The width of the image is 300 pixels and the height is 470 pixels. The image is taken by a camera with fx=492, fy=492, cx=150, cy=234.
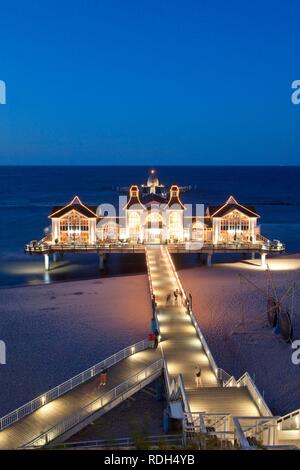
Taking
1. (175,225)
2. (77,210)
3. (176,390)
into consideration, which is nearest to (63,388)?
(176,390)

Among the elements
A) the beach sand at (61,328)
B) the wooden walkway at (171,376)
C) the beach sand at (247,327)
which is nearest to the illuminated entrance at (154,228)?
the beach sand at (247,327)

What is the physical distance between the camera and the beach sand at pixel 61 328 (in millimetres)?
20688

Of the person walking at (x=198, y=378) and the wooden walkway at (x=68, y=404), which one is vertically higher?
the person walking at (x=198, y=378)

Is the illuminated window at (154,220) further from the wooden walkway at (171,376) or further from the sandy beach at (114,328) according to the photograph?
the wooden walkway at (171,376)

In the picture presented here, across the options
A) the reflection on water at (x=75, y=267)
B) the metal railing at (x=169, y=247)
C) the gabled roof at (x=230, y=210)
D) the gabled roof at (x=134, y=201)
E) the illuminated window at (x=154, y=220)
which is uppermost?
the gabled roof at (x=134, y=201)

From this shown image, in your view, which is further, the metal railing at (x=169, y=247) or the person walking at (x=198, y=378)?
the metal railing at (x=169, y=247)

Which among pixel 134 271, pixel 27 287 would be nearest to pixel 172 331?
pixel 27 287

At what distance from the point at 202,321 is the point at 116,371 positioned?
9.50m

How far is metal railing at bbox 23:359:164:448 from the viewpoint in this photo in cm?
1482

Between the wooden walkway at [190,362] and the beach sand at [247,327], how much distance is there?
76.9 inches

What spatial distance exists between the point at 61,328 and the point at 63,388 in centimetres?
815

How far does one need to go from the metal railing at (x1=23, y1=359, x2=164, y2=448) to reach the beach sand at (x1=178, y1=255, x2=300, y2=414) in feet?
14.5

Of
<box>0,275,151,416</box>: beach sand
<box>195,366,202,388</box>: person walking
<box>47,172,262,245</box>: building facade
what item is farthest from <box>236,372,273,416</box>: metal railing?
<box>47,172,262,245</box>: building facade
